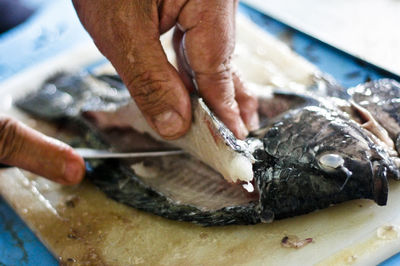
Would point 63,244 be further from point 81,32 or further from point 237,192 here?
point 81,32

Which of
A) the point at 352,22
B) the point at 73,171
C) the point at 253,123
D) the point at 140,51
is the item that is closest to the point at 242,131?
the point at 253,123

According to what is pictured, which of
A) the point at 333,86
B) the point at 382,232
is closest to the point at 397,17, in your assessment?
the point at 333,86

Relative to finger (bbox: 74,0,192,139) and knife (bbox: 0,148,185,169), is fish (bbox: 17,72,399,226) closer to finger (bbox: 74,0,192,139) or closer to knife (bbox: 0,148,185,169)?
knife (bbox: 0,148,185,169)

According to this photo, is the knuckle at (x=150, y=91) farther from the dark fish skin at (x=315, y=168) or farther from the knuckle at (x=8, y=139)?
the knuckle at (x=8, y=139)

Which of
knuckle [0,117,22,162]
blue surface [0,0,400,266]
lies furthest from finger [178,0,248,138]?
blue surface [0,0,400,266]

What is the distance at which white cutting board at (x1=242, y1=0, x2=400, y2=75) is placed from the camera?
135 inches

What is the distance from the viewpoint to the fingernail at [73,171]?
2537mm

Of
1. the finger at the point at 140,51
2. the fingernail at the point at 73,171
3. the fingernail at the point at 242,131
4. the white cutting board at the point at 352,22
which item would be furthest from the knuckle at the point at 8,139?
the white cutting board at the point at 352,22

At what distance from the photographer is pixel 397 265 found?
2.05m

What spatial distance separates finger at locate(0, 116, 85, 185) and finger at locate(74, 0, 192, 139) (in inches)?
22.3

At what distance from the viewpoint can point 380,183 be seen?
6.37ft

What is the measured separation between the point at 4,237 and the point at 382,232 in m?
1.88

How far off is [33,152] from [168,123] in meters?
0.75

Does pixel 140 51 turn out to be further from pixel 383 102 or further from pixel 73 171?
pixel 383 102
